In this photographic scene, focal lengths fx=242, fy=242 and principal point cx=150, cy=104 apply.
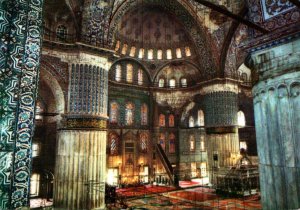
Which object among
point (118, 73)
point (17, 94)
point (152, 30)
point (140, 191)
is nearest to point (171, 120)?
point (118, 73)

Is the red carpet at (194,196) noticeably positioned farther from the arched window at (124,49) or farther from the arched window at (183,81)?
the arched window at (124,49)

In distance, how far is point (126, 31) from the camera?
2005 cm

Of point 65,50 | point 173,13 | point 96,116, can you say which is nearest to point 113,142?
point 96,116

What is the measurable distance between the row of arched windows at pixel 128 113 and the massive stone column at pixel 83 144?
7.25 metres

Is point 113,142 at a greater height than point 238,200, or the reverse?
point 113,142

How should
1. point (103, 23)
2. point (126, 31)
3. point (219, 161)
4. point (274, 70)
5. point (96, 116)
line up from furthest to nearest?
point (126, 31)
point (219, 161)
point (103, 23)
point (96, 116)
point (274, 70)

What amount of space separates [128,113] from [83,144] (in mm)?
9202

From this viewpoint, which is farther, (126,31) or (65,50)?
(126,31)

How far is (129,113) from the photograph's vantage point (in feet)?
65.7

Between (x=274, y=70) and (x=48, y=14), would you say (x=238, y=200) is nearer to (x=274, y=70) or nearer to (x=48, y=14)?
(x=274, y=70)

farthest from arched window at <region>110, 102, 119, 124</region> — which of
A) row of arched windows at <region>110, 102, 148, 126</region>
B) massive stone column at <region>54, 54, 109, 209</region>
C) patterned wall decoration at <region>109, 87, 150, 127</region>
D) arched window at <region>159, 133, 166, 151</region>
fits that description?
massive stone column at <region>54, 54, 109, 209</region>

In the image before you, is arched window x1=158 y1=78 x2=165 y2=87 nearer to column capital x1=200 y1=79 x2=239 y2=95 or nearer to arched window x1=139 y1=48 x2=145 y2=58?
arched window x1=139 y1=48 x2=145 y2=58

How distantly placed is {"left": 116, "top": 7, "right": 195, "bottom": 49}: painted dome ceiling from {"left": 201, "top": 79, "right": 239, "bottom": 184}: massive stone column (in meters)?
5.36

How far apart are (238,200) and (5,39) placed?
547 inches
